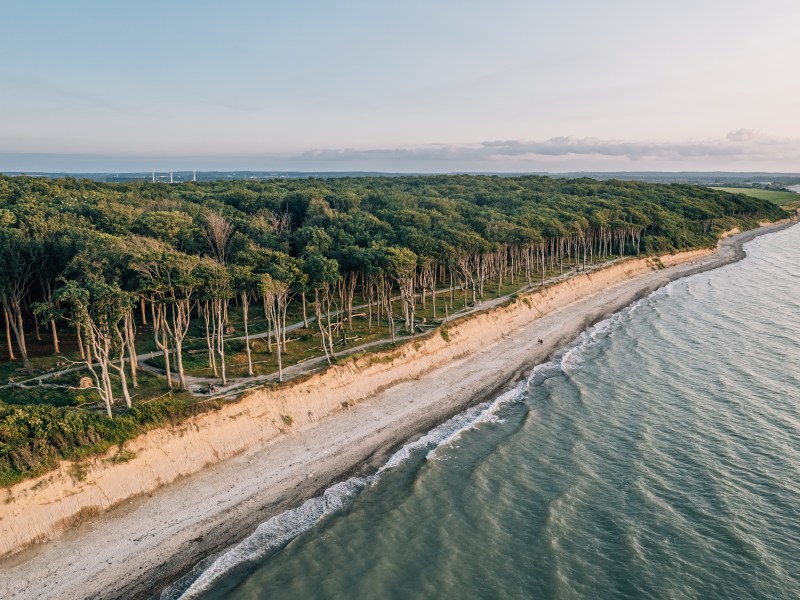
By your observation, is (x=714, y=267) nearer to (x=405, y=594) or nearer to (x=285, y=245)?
(x=285, y=245)

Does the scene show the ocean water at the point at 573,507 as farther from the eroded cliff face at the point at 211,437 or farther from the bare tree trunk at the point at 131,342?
the bare tree trunk at the point at 131,342

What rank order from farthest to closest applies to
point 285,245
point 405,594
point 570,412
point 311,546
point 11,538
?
point 285,245 < point 570,412 < point 311,546 < point 11,538 < point 405,594

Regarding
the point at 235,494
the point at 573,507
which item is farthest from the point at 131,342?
the point at 573,507

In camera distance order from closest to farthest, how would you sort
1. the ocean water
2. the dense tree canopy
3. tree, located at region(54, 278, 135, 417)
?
1. the ocean water
2. tree, located at region(54, 278, 135, 417)
3. the dense tree canopy

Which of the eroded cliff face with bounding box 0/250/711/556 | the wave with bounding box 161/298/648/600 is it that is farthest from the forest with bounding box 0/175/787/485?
the wave with bounding box 161/298/648/600

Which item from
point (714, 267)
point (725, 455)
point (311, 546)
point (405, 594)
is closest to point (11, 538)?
point (311, 546)

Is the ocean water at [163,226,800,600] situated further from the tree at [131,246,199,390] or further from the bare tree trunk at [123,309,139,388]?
the bare tree trunk at [123,309,139,388]

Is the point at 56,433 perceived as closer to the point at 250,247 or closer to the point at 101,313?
the point at 101,313
